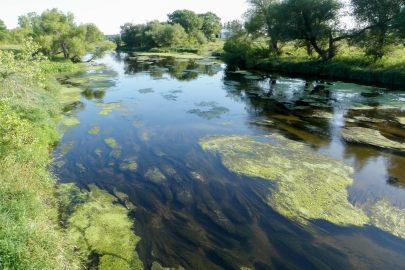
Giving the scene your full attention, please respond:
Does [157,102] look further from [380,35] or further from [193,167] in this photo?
[380,35]

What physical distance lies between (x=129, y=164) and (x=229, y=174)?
3408mm

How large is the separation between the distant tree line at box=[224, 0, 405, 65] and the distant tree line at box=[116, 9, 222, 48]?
103 ft

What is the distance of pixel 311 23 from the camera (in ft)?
83.9

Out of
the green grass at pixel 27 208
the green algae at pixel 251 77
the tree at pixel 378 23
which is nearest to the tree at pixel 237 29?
the green algae at pixel 251 77

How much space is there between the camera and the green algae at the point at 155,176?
768 centimetres

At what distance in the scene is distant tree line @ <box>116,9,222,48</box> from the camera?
57.9 m

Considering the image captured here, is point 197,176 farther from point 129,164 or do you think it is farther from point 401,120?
point 401,120

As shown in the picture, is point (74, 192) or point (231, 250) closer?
point (231, 250)

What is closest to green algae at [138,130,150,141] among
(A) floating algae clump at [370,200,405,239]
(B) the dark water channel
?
(B) the dark water channel

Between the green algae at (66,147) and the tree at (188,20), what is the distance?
63.5 m

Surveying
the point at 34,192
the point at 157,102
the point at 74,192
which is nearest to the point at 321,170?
the point at 74,192

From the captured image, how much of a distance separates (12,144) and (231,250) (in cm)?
632

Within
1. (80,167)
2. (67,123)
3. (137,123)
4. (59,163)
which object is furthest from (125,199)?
(67,123)

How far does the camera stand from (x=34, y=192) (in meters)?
5.93
